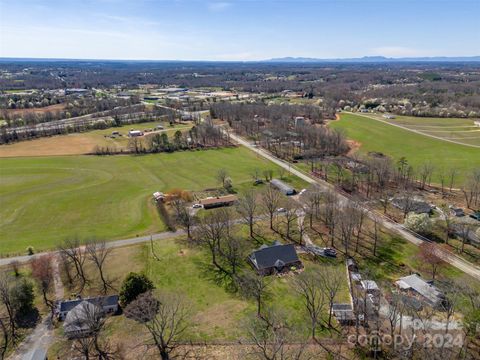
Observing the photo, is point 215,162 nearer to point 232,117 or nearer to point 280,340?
point 232,117

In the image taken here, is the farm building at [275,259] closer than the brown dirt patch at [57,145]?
Yes

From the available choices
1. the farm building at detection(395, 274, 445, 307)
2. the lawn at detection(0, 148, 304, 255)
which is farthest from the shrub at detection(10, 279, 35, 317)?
the farm building at detection(395, 274, 445, 307)

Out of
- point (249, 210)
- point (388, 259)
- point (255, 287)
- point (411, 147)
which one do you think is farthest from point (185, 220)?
point (411, 147)

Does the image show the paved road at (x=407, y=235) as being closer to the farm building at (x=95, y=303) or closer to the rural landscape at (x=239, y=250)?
the rural landscape at (x=239, y=250)

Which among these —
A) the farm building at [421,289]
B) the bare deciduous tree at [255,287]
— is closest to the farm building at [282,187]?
the bare deciduous tree at [255,287]

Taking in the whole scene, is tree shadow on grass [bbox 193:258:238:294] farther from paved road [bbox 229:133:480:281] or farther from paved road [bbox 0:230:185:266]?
paved road [bbox 229:133:480:281]

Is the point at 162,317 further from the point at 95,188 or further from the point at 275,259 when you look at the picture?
the point at 95,188

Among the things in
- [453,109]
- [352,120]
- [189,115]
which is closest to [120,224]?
[189,115]
